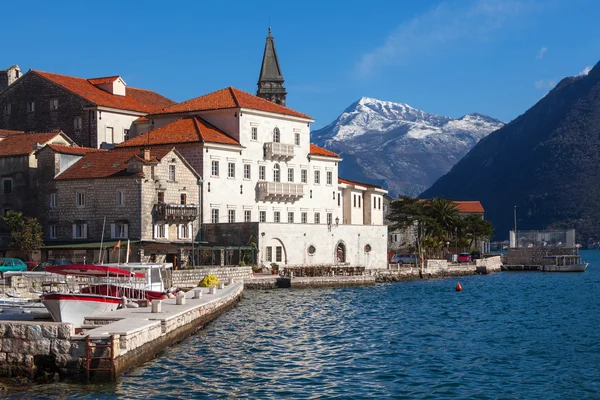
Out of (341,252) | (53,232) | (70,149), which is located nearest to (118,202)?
(53,232)

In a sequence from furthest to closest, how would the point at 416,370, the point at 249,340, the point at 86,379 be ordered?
the point at 249,340 < the point at 416,370 < the point at 86,379

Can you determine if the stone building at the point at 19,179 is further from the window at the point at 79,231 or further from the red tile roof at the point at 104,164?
the window at the point at 79,231

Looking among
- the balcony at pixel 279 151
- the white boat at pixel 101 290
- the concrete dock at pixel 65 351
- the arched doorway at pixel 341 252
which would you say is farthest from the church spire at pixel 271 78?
the concrete dock at pixel 65 351

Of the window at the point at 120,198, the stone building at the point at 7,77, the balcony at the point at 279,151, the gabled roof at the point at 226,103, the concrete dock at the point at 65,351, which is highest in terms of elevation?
the stone building at the point at 7,77

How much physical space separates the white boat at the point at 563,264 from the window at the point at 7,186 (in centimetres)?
6988

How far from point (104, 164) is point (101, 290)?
30501mm

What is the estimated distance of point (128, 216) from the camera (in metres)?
70.1

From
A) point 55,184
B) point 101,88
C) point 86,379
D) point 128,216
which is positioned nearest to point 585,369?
point 86,379

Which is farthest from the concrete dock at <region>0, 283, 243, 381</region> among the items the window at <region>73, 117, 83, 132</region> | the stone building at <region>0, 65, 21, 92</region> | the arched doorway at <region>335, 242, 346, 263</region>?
the stone building at <region>0, 65, 21, 92</region>

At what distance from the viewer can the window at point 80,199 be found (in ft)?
237

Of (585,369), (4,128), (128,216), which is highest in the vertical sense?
(4,128)

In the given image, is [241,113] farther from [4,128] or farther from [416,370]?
[416,370]

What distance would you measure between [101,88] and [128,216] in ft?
72.2

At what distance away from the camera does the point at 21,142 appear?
76438mm
